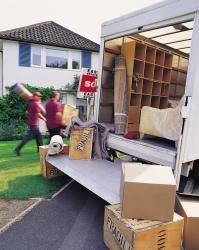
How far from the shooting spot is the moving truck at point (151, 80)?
3873 millimetres

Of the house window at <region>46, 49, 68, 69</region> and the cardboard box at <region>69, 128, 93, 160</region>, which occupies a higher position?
the house window at <region>46, 49, 68, 69</region>

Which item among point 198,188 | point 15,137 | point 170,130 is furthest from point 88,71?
point 15,137

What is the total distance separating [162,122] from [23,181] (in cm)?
279

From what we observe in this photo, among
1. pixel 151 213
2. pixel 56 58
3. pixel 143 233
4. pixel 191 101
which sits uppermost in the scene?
pixel 56 58

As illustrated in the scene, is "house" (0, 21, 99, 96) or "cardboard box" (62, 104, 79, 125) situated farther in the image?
"house" (0, 21, 99, 96)

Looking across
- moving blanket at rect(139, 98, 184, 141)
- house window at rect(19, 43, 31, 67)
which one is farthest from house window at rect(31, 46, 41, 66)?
moving blanket at rect(139, 98, 184, 141)

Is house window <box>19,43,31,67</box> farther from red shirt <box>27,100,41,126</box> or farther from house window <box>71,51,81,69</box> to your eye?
red shirt <box>27,100,41,126</box>

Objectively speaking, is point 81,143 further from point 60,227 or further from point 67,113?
point 67,113

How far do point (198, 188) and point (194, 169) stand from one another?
0.46 m

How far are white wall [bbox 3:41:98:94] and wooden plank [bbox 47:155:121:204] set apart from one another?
12.9 metres

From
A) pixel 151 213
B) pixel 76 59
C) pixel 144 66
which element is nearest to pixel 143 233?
pixel 151 213

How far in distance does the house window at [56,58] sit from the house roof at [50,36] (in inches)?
19.9

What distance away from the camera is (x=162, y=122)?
5035 mm

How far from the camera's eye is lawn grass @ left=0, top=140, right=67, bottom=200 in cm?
477
